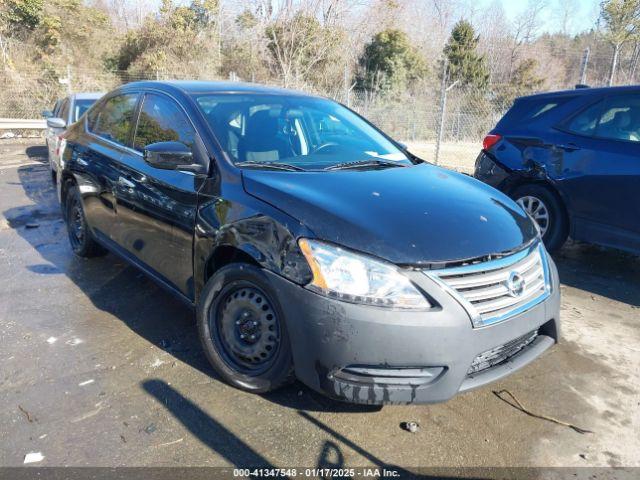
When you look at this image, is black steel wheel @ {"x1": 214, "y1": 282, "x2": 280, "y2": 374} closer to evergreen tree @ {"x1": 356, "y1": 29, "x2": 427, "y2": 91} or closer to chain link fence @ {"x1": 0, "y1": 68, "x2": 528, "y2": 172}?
chain link fence @ {"x1": 0, "y1": 68, "x2": 528, "y2": 172}

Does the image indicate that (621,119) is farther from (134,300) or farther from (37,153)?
(37,153)

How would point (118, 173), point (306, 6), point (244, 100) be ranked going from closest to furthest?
1. point (244, 100)
2. point (118, 173)
3. point (306, 6)

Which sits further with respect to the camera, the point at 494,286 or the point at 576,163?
the point at 576,163

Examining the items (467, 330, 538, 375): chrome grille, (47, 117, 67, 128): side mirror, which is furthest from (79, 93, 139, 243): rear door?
(467, 330, 538, 375): chrome grille

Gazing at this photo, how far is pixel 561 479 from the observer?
230 cm

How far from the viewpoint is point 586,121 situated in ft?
16.2

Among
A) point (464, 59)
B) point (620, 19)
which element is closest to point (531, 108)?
point (464, 59)

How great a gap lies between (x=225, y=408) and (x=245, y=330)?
426 mm

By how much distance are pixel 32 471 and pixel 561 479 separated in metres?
2.36

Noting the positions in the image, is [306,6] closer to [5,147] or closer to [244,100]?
[5,147]

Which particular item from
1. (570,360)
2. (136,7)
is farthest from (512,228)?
(136,7)

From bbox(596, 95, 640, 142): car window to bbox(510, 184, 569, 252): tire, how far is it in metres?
0.74

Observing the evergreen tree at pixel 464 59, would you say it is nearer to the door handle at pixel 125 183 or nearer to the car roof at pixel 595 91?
the car roof at pixel 595 91

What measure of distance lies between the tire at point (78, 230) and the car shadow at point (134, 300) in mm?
100
